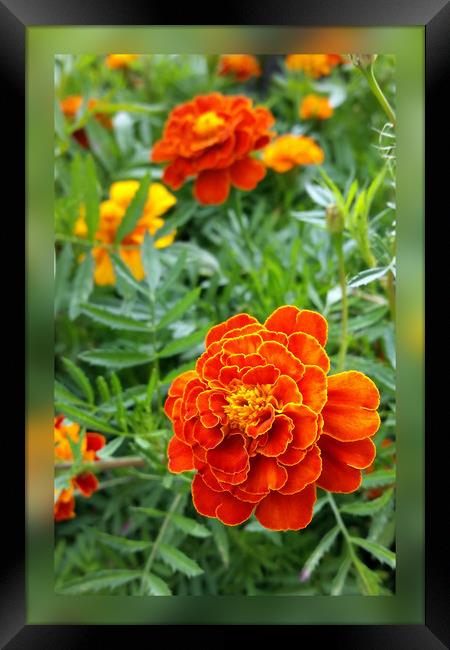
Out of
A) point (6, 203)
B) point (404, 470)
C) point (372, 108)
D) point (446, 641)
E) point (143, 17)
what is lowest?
point (446, 641)

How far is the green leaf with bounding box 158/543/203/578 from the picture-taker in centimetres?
54

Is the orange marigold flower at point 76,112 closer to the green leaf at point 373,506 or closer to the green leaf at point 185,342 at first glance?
the green leaf at point 185,342

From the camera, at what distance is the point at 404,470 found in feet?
1.56

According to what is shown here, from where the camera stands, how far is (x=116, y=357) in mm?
604

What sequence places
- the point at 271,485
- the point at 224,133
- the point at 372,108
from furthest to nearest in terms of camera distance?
the point at 372,108
the point at 224,133
the point at 271,485

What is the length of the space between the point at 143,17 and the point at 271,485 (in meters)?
0.32

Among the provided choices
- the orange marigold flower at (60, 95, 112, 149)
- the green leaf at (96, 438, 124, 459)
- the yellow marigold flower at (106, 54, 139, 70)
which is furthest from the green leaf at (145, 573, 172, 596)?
the yellow marigold flower at (106, 54, 139, 70)

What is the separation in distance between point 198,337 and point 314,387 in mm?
196

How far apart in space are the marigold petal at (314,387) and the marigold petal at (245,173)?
0.32 meters

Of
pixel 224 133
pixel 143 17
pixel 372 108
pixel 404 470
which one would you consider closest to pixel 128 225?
pixel 224 133

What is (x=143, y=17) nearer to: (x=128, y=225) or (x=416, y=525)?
(x=128, y=225)

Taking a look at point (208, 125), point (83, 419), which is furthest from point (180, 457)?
point (208, 125)

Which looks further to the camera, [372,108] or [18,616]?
[372,108]

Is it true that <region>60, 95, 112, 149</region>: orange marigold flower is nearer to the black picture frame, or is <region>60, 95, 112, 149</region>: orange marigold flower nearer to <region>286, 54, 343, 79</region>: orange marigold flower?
<region>286, 54, 343, 79</region>: orange marigold flower
